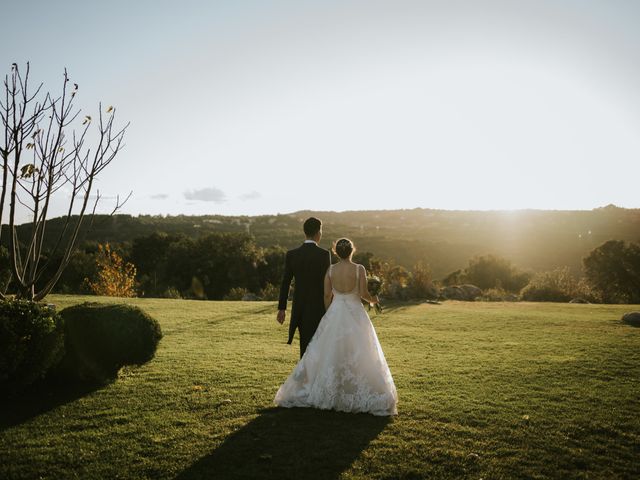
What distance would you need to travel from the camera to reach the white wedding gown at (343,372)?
264 inches

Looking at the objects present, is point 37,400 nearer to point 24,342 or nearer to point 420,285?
point 24,342

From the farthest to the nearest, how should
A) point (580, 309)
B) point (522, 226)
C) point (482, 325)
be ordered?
point (522, 226)
point (580, 309)
point (482, 325)

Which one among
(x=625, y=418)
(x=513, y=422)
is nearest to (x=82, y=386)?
(x=513, y=422)

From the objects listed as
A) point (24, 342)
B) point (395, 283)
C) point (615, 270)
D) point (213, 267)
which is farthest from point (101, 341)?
point (615, 270)

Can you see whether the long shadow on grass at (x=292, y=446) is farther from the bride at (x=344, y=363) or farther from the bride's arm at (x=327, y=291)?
the bride's arm at (x=327, y=291)

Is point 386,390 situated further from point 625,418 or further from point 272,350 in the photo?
point 272,350

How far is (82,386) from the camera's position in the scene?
8.12 meters

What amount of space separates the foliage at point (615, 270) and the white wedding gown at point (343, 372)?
28423 mm

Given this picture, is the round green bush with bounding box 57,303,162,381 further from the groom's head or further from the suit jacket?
the groom's head

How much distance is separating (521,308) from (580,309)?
234cm

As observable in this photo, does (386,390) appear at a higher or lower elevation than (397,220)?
lower

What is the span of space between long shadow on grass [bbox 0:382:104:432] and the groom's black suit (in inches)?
148

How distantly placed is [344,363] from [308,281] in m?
1.39

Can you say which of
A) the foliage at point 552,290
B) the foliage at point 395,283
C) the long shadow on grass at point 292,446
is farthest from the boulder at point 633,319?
the long shadow on grass at point 292,446
